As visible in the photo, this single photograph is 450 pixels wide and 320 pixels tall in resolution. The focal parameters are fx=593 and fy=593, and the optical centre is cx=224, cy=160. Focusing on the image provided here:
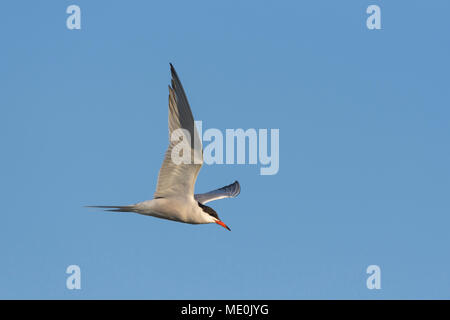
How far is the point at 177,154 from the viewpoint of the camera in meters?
10.4

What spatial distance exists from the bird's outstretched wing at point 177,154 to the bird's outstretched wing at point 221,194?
9.84 feet

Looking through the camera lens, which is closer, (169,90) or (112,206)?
(169,90)

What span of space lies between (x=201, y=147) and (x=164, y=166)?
78 centimetres

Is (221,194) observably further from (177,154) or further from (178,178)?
(177,154)

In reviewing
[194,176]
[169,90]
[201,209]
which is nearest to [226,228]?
[201,209]

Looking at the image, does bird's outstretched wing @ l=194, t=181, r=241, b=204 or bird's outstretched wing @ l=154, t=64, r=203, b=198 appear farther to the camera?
bird's outstretched wing @ l=194, t=181, r=241, b=204

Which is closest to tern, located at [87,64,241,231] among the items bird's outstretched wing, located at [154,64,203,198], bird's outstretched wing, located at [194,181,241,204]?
bird's outstretched wing, located at [154,64,203,198]

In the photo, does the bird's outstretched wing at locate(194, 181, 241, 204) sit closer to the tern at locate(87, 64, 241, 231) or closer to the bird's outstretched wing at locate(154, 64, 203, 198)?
the tern at locate(87, 64, 241, 231)

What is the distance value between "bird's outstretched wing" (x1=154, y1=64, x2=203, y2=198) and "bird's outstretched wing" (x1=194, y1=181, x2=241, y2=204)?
9.84 ft

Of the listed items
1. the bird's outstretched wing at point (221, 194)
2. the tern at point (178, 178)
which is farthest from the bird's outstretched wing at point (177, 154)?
the bird's outstretched wing at point (221, 194)

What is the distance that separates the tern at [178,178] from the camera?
32.6 ft

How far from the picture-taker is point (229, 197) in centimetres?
1478

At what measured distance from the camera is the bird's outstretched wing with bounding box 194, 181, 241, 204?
1419 cm
